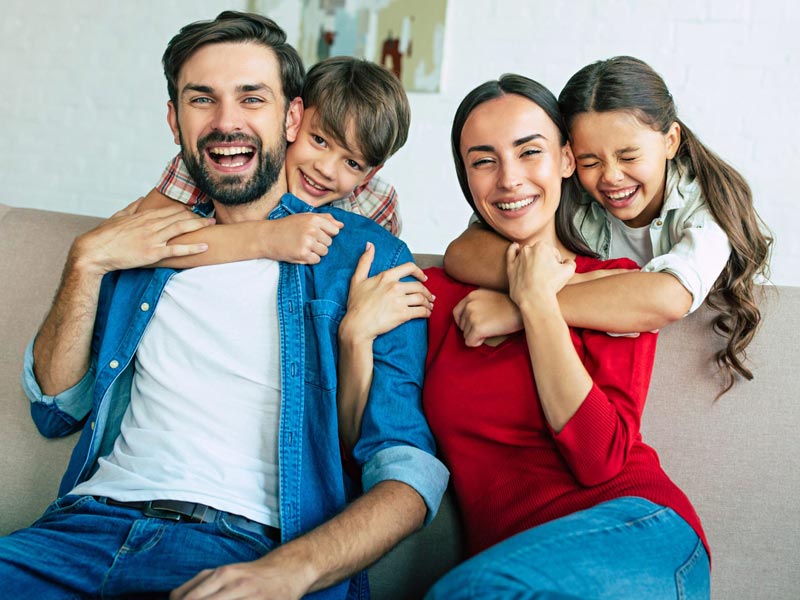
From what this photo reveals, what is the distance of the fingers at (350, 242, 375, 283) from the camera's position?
64.7 inches

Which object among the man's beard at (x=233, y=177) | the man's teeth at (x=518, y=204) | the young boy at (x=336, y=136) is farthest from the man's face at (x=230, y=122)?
the man's teeth at (x=518, y=204)

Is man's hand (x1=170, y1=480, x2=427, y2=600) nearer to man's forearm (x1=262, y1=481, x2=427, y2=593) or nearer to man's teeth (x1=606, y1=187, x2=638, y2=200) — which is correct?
man's forearm (x1=262, y1=481, x2=427, y2=593)

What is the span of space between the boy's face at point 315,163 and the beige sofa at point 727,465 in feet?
2.57

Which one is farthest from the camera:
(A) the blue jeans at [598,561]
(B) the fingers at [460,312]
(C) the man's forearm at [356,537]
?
(B) the fingers at [460,312]

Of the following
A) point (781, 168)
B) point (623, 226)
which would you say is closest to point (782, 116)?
point (781, 168)

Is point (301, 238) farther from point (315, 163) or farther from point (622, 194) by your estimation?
point (622, 194)

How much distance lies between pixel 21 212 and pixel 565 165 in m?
1.40

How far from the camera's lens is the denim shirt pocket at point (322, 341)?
158cm

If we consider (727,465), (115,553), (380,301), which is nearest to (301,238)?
(380,301)

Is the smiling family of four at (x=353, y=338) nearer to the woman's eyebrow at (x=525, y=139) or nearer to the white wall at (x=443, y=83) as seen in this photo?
the woman's eyebrow at (x=525, y=139)

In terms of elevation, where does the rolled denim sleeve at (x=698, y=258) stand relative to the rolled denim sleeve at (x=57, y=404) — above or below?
above

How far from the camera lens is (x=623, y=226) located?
5.98 ft

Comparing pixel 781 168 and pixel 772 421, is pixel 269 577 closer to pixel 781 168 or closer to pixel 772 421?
pixel 772 421

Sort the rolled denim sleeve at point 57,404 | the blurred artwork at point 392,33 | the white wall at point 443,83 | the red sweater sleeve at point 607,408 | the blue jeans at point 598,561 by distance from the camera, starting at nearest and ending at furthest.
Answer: the blue jeans at point 598,561 < the red sweater sleeve at point 607,408 < the rolled denim sleeve at point 57,404 < the white wall at point 443,83 < the blurred artwork at point 392,33
